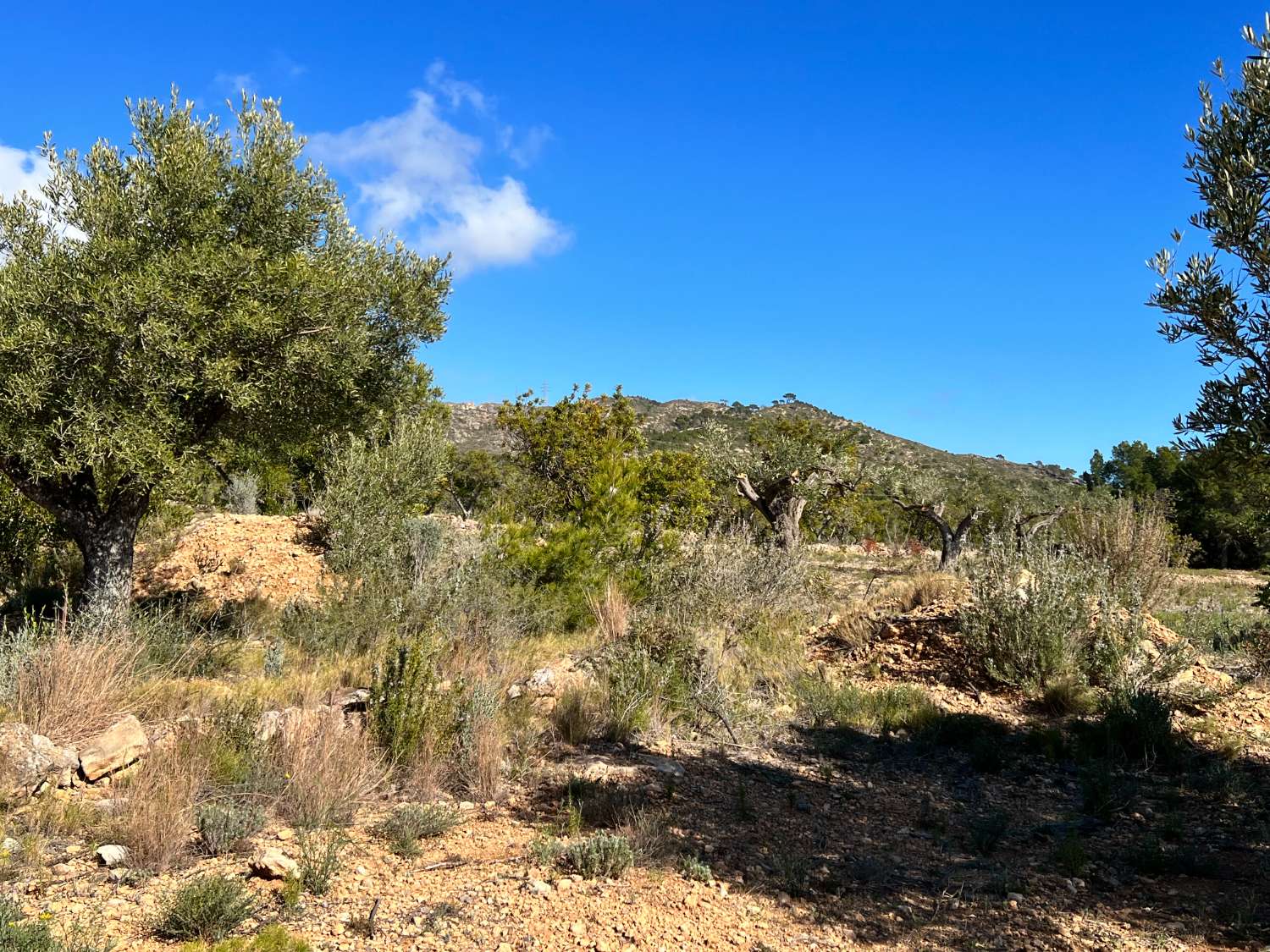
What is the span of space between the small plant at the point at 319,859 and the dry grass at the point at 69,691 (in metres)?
2.33

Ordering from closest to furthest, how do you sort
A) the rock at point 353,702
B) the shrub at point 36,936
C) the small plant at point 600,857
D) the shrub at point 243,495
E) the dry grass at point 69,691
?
the shrub at point 36,936 → the small plant at point 600,857 → the dry grass at point 69,691 → the rock at point 353,702 → the shrub at point 243,495

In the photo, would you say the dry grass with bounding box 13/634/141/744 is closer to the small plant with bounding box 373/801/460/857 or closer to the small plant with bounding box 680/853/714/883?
the small plant with bounding box 373/801/460/857

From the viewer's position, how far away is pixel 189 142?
27.2ft

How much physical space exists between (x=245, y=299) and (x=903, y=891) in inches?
308

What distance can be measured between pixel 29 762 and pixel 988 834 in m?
6.09

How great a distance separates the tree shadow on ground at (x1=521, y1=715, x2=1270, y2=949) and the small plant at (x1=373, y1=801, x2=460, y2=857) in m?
0.64

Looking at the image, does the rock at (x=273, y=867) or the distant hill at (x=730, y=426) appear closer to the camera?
the rock at (x=273, y=867)

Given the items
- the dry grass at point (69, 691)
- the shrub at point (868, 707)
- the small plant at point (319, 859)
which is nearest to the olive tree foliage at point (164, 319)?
the dry grass at point (69, 691)

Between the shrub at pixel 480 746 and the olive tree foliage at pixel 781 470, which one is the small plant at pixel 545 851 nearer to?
the shrub at pixel 480 746

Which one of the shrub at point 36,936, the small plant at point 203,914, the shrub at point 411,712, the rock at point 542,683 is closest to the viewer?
the shrub at point 36,936

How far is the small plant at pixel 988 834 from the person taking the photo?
4.86 m

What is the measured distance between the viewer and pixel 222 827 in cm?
417

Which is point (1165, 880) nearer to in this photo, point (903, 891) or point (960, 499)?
point (903, 891)

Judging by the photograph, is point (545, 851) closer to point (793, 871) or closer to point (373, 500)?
point (793, 871)
